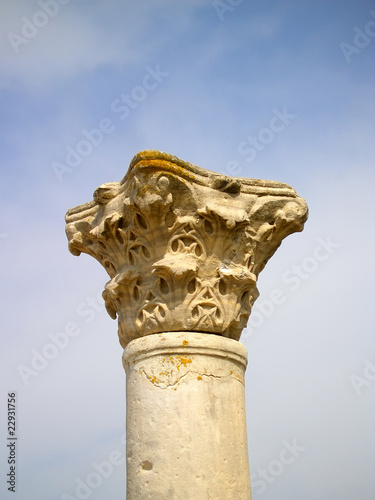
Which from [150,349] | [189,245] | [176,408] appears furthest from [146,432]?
[189,245]

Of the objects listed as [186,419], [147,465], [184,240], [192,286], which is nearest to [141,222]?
[184,240]

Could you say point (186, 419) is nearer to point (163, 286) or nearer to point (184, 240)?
point (163, 286)

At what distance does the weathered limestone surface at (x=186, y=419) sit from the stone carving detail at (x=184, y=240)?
0.24 meters

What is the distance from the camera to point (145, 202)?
21.0ft

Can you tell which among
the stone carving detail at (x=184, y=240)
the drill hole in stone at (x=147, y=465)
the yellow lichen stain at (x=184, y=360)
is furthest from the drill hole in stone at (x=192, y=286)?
the drill hole in stone at (x=147, y=465)

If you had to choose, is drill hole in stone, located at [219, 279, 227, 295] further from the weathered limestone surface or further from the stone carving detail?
the weathered limestone surface

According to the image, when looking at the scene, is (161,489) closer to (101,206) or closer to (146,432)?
(146,432)

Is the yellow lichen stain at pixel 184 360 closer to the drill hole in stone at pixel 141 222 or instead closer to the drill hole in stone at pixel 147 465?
the drill hole in stone at pixel 147 465

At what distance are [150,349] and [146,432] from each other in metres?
0.81

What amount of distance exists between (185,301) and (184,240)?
648mm

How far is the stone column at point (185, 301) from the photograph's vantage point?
19.5 ft

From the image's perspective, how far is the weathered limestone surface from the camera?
5.82 m

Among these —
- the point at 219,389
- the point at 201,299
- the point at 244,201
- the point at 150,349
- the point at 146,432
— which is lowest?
the point at 146,432

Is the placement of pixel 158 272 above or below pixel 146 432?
above
